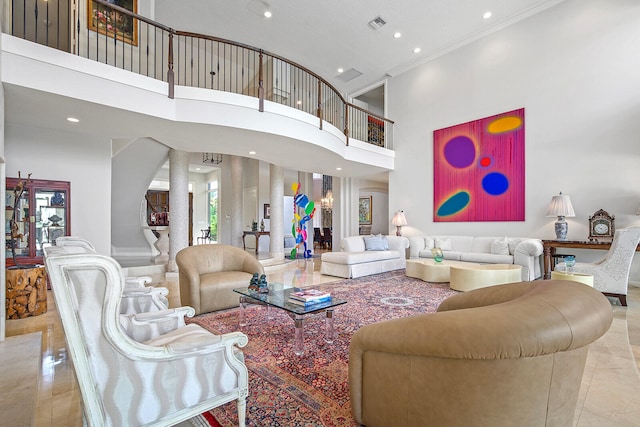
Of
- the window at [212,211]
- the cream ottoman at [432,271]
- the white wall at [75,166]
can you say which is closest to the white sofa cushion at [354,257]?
the cream ottoman at [432,271]

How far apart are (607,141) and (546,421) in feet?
20.0

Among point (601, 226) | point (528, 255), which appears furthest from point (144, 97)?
point (601, 226)

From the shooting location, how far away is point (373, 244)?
6715 millimetres

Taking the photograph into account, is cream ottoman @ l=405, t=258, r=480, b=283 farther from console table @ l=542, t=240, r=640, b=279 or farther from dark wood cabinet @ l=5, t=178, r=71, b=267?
dark wood cabinet @ l=5, t=178, r=71, b=267

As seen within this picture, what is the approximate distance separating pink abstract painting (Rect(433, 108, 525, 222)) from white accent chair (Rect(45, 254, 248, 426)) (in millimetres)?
6554

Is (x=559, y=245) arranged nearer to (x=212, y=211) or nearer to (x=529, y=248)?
(x=529, y=248)

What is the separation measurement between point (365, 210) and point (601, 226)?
24.8 feet

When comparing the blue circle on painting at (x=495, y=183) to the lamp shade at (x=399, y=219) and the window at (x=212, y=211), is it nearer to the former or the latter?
the lamp shade at (x=399, y=219)

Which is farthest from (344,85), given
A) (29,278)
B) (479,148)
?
(29,278)

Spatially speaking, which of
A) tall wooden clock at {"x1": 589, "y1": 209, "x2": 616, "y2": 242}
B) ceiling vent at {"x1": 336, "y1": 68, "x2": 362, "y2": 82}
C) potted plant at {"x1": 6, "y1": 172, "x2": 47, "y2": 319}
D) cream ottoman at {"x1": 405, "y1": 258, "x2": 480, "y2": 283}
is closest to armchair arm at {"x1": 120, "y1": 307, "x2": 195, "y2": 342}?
potted plant at {"x1": 6, "y1": 172, "x2": 47, "y2": 319}

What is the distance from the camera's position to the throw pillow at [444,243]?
664 centimetres

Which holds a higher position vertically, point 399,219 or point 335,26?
point 335,26

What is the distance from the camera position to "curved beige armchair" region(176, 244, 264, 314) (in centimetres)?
343

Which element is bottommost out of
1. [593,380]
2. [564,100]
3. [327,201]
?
[593,380]
